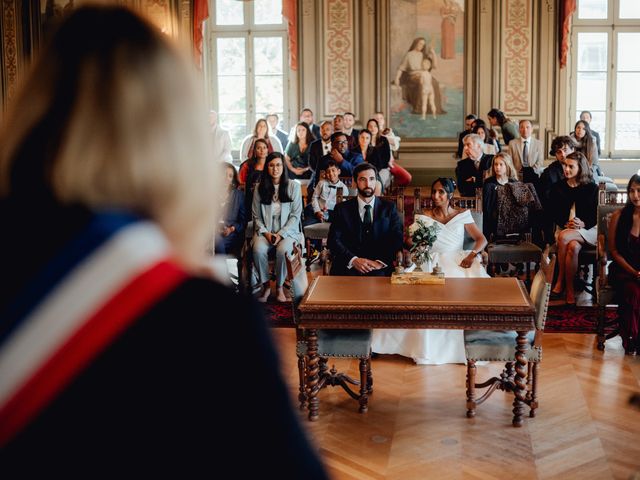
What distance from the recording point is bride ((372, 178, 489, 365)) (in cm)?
576

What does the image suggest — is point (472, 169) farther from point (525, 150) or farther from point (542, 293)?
point (542, 293)

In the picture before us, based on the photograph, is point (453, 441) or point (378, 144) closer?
point (453, 441)

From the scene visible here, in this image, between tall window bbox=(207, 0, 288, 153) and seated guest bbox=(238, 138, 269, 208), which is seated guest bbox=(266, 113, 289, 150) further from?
seated guest bbox=(238, 138, 269, 208)

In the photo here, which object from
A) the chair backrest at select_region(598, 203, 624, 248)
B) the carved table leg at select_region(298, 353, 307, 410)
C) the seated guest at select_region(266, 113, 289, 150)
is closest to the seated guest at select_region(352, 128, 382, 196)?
the seated guest at select_region(266, 113, 289, 150)

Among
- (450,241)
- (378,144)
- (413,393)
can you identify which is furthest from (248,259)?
(378,144)

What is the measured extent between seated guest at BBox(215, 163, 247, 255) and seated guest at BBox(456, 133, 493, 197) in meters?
2.42

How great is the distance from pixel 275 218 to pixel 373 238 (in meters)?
1.60

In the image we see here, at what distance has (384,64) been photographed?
13742 mm

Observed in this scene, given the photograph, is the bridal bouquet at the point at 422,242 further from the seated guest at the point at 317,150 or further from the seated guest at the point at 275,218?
the seated guest at the point at 317,150

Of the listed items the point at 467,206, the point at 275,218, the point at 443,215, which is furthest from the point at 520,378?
the point at 275,218

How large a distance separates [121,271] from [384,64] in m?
13.3

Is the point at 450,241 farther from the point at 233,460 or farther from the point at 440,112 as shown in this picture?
the point at 440,112

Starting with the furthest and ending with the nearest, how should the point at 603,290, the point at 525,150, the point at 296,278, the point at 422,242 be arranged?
1. the point at 525,150
2. the point at 603,290
3. the point at 422,242
4. the point at 296,278

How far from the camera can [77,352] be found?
30.4 inches
